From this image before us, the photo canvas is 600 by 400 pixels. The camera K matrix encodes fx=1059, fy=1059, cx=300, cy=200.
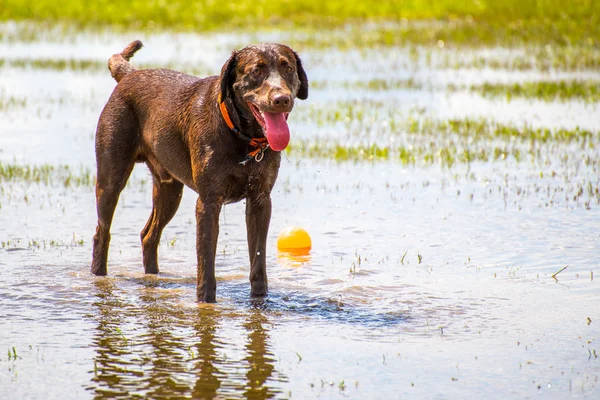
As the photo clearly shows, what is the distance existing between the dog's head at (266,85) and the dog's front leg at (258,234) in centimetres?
61

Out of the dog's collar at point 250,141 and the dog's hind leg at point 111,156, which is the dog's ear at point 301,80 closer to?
the dog's collar at point 250,141

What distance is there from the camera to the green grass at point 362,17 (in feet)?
95.5

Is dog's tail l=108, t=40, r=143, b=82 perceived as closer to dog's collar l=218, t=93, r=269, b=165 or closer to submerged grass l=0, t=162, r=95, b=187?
dog's collar l=218, t=93, r=269, b=165

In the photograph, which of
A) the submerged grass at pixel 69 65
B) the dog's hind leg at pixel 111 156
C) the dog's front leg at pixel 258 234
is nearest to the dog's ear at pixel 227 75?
the dog's front leg at pixel 258 234

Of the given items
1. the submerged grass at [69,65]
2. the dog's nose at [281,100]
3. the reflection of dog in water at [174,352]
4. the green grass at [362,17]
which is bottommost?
the reflection of dog in water at [174,352]

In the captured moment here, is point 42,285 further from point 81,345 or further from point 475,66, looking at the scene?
point 475,66

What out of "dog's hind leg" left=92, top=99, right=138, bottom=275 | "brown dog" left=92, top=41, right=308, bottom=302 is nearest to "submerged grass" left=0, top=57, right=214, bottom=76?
"dog's hind leg" left=92, top=99, right=138, bottom=275

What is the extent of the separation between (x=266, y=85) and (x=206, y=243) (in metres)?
1.30

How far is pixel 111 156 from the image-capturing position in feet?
28.4

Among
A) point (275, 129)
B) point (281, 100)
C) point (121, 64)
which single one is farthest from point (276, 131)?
point (121, 64)

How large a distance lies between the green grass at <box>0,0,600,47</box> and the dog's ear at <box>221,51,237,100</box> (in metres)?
20.6

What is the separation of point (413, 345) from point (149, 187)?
6577 mm

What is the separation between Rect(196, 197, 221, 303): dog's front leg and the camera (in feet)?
25.4

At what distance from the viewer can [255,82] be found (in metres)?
7.41
